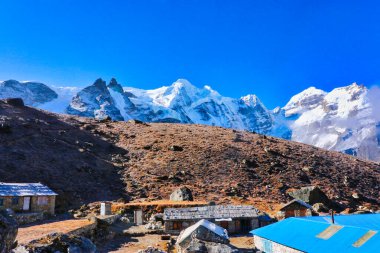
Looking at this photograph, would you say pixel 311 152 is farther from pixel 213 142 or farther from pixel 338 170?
pixel 213 142

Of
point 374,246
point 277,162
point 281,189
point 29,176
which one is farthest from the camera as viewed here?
point 277,162

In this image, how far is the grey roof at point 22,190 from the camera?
117ft

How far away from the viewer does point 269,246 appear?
2531 cm

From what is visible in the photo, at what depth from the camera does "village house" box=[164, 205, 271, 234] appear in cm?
3575

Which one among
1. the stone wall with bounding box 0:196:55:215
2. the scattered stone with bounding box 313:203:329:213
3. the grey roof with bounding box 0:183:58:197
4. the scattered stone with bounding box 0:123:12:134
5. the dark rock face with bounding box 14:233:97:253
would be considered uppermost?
the scattered stone with bounding box 0:123:12:134

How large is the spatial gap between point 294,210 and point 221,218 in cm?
984

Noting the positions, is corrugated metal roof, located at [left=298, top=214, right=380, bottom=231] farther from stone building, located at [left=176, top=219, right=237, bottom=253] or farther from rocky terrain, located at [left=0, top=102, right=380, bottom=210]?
rocky terrain, located at [left=0, top=102, right=380, bottom=210]

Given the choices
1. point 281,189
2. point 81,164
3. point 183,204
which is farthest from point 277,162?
point 81,164

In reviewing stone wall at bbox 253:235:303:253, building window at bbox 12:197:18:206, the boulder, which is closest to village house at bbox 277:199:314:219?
the boulder

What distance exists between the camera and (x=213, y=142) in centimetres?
7694

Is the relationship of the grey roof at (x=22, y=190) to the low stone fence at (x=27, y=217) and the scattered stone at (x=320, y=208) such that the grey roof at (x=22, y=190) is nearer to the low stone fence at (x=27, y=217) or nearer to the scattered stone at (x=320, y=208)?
the low stone fence at (x=27, y=217)

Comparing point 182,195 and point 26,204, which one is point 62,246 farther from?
point 182,195

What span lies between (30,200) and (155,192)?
19.7 meters

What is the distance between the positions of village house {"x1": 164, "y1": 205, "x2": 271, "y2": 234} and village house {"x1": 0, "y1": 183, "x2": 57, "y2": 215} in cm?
1266
